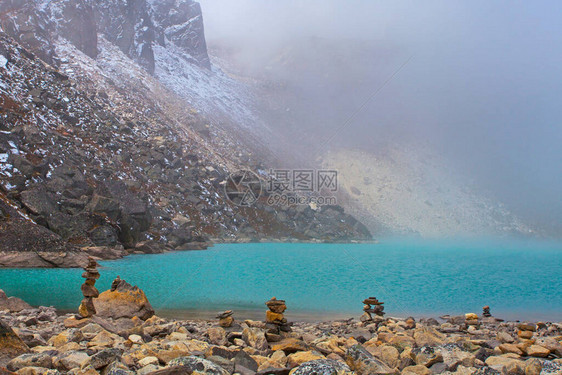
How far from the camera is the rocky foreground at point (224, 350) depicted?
6.67 m

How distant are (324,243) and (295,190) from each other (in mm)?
16858

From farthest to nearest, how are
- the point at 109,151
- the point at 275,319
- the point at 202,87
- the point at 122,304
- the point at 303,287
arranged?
the point at 202,87 → the point at 109,151 → the point at 303,287 → the point at 122,304 → the point at 275,319

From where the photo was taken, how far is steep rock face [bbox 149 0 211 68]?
113750 millimetres

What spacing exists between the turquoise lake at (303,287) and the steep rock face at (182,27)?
289ft

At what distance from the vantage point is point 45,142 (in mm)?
44000

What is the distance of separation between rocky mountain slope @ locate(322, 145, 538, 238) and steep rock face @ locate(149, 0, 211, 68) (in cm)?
4619

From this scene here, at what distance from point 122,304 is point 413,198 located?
109 meters

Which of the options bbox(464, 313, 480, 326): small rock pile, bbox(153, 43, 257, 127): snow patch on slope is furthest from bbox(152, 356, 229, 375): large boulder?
bbox(153, 43, 257, 127): snow patch on slope

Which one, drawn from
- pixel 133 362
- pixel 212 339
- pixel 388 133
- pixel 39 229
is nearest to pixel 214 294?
pixel 212 339

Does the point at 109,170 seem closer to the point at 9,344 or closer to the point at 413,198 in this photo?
the point at 9,344

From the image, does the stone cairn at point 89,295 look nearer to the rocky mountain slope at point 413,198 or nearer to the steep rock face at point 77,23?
the steep rock face at point 77,23

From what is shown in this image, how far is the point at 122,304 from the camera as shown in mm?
13797

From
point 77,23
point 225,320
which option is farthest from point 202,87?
point 225,320

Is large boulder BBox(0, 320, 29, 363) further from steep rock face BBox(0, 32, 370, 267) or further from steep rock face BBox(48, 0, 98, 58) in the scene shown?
steep rock face BBox(48, 0, 98, 58)
